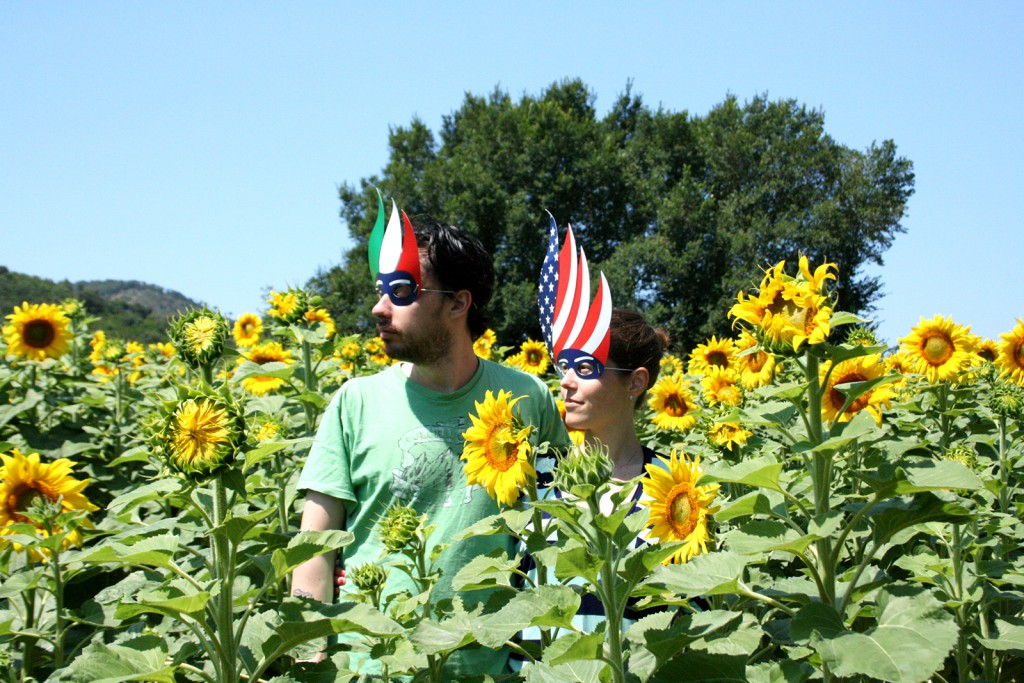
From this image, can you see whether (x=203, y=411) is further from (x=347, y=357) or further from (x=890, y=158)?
(x=890, y=158)

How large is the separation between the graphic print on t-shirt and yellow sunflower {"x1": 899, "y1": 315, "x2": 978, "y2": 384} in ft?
7.31

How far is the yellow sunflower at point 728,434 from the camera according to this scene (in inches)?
113

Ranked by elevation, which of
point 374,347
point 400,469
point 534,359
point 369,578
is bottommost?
point 369,578

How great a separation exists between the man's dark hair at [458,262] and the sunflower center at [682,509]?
1.30 metres

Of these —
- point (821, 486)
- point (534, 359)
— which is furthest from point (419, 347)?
point (534, 359)

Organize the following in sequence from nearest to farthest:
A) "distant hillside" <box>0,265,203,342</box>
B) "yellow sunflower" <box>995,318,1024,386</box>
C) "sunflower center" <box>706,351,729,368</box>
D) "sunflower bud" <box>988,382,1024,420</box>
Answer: "sunflower bud" <box>988,382,1024,420</box>
"yellow sunflower" <box>995,318,1024,386</box>
"sunflower center" <box>706,351,729,368</box>
"distant hillside" <box>0,265,203,342</box>

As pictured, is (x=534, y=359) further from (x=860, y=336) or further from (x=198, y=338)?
(x=198, y=338)

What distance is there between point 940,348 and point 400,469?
252 centimetres

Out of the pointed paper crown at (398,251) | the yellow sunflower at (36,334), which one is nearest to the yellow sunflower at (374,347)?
the yellow sunflower at (36,334)

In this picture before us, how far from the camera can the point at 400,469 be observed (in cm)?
279

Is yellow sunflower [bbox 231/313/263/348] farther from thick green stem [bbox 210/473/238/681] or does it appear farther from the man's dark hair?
thick green stem [bbox 210/473/238/681]

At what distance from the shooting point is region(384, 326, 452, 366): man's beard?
2.93 m

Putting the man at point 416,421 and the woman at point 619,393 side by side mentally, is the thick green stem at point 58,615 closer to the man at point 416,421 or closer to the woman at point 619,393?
the man at point 416,421

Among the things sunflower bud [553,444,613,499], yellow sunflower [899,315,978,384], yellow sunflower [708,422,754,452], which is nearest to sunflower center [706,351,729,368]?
yellow sunflower [899,315,978,384]
